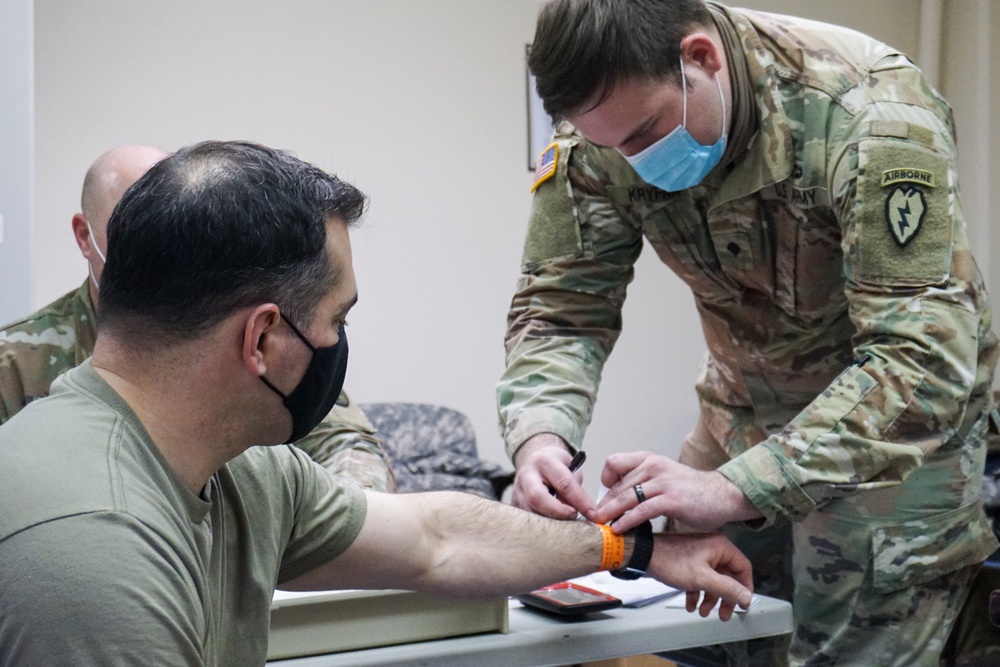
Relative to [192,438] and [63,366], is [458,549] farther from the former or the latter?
[63,366]

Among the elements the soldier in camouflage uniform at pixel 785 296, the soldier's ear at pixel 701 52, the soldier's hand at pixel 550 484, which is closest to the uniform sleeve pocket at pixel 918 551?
the soldier in camouflage uniform at pixel 785 296

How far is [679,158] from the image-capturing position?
174 centimetres

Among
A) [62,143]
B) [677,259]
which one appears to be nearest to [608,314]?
[677,259]

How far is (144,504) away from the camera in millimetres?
1000

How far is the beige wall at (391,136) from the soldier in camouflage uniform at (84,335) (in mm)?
2382

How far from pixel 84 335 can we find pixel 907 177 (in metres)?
1.49

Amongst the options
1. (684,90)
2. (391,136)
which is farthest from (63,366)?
(391,136)

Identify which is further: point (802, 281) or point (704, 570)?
point (802, 281)

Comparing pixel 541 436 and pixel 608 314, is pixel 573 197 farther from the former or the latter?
pixel 541 436

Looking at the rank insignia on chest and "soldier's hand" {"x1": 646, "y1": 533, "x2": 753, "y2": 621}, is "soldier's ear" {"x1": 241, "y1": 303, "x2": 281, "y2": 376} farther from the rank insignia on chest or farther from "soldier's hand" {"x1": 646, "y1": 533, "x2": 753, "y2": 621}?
the rank insignia on chest

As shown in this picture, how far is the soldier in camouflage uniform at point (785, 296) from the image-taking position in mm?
1553

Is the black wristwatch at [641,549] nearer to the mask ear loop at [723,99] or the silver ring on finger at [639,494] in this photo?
the silver ring on finger at [639,494]

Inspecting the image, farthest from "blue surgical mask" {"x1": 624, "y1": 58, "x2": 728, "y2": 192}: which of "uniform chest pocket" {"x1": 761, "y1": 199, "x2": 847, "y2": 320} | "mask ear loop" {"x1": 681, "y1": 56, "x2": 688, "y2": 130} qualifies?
"uniform chest pocket" {"x1": 761, "y1": 199, "x2": 847, "y2": 320}

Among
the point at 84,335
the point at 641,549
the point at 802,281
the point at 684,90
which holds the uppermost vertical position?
the point at 684,90
